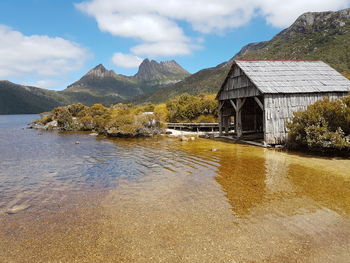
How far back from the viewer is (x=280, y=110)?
1927 cm

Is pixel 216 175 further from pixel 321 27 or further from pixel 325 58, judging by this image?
pixel 321 27

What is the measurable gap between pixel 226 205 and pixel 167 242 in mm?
2984

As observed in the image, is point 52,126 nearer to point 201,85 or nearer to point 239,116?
point 239,116

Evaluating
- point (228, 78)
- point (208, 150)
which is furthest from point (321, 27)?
point (208, 150)

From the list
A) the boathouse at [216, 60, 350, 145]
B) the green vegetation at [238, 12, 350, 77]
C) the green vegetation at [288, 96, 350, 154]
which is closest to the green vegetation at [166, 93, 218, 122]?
the boathouse at [216, 60, 350, 145]

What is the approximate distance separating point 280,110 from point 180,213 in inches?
576

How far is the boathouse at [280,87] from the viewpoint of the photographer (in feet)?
63.0

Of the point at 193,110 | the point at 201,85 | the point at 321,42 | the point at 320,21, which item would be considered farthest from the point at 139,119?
the point at 320,21

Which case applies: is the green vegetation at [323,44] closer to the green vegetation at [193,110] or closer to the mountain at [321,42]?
the mountain at [321,42]

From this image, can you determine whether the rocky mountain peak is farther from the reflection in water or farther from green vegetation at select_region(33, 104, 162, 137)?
the reflection in water

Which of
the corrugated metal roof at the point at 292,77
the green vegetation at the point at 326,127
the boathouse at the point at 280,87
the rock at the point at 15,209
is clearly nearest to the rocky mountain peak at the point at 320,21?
the corrugated metal roof at the point at 292,77

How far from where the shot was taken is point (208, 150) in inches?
760

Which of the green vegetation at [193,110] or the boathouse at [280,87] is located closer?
the boathouse at [280,87]

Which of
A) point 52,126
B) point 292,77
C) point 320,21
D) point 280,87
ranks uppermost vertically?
point 320,21
